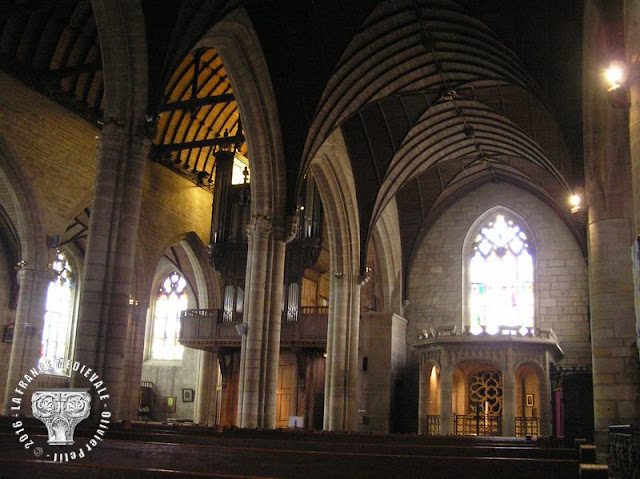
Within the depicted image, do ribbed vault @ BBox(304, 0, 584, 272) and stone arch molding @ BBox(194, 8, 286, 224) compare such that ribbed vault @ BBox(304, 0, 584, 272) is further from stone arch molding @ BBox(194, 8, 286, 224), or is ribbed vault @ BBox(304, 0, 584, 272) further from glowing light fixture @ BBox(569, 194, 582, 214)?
glowing light fixture @ BBox(569, 194, 582, 214)

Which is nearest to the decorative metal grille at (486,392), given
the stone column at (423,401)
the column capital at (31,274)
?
the stone column at (423,401)

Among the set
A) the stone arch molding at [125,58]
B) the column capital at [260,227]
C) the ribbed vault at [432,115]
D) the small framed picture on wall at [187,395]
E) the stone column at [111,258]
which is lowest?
the small framed picture on wall at [187,395]

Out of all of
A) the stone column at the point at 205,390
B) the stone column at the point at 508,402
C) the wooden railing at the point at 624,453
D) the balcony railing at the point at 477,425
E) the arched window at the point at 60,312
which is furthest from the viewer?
the arched window at the point at 60,312

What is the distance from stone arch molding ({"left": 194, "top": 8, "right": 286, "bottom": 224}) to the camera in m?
14.5

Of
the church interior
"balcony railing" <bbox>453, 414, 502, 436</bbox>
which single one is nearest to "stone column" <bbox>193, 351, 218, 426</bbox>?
the church interior

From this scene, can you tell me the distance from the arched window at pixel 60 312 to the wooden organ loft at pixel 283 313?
6701 millimetres

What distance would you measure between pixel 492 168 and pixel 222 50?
1372 cm

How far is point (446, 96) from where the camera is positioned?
1967 centimetres

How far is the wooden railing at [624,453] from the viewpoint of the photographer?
22.8 feet

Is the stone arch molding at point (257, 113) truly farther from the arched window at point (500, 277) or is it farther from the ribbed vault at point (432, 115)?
the arched window at point (500, 277)

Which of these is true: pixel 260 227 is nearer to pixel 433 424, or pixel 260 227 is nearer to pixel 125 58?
pixel 125 58

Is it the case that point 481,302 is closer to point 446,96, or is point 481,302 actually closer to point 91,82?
point 446,96

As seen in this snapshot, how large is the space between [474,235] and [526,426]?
7769mm

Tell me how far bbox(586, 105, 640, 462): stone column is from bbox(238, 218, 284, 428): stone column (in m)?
6.36
